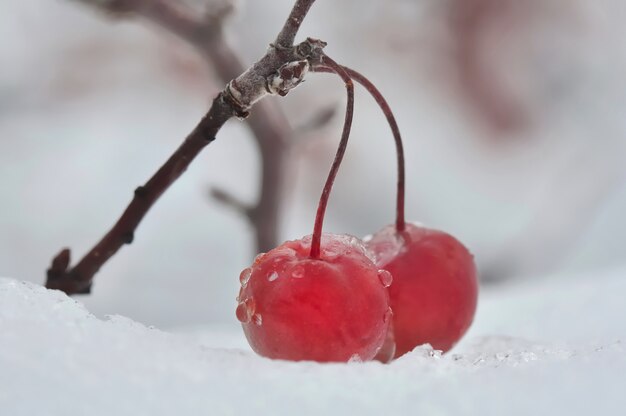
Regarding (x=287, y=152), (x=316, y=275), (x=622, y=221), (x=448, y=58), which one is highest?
(x=448, y=58)

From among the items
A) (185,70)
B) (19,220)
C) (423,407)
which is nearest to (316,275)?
(423,407)

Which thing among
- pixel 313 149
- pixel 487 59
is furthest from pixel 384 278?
pixel 487 59

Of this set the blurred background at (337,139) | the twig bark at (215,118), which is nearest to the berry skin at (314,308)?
the twig bark at (215,118)

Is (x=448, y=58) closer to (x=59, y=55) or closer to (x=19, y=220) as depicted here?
(x=59, y=55)

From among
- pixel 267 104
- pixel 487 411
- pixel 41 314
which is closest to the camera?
pixel 487 411

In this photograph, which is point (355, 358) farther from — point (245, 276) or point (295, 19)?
point (295, 19)

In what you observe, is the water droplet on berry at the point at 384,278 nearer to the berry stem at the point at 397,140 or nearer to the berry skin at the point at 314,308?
the berry skin at the point at 314,308

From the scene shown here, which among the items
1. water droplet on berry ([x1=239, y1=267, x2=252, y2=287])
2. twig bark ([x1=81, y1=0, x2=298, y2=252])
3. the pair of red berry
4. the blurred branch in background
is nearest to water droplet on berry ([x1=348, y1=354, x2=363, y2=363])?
the pair of red berry

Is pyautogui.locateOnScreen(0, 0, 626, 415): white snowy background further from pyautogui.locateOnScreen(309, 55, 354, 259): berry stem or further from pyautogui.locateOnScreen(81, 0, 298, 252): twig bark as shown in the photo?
pyautogui.locateOnScreen(309, 55, 354, 259): berry stem
